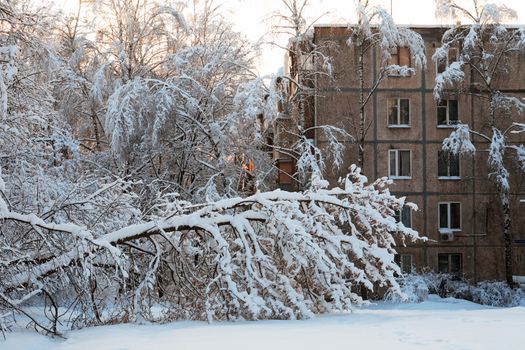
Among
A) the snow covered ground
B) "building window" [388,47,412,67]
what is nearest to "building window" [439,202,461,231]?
"building window" [388,47,412,67]

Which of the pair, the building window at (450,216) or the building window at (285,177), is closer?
the building window at (285,177)

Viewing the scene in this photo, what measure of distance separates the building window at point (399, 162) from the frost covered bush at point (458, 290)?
498 centimetres

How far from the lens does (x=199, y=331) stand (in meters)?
10.1

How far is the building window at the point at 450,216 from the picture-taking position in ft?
112

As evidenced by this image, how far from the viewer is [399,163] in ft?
112

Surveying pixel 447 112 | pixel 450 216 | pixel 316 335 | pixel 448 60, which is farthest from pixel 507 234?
pixel 316 335

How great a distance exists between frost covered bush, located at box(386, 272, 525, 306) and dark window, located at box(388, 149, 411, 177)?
16.3 feet

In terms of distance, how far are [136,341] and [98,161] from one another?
16.7 m

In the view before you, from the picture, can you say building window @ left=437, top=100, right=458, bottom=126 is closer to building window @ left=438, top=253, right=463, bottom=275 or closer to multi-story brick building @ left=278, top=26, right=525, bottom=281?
multi-story brick building @ left=278, top=26, right=525, bottom=281

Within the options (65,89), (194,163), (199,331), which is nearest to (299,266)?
(199,331)

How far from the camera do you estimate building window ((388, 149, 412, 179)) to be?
3412 cm

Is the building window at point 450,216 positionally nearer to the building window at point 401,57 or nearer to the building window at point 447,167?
the building window at point 447,167

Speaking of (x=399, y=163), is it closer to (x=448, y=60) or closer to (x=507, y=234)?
(x=448, y=60)

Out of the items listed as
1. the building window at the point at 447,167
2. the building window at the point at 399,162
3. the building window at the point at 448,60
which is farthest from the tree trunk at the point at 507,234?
the building window at the point at 448,60
